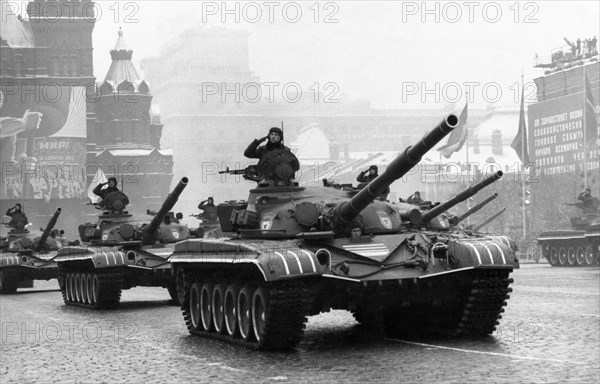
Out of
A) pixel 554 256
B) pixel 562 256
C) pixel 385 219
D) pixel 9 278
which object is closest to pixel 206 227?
pixel 9 278

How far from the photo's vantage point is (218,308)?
17344 millimetres

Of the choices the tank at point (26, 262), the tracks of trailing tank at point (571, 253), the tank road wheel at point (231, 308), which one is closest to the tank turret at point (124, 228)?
the tank at point (26, 262)

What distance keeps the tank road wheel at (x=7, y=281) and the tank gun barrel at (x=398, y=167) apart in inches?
822

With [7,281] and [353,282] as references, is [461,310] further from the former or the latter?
[7,281]

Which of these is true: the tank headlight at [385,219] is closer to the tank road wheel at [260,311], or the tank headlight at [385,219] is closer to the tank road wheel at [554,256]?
the tank road wheel at [260,311]

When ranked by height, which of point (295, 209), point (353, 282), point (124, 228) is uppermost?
point (295, 209)

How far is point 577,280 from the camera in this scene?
33406mm

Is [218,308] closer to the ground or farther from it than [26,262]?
farther from it

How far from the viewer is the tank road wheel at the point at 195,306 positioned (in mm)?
18172

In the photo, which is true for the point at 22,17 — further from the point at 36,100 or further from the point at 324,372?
the point at 324,372

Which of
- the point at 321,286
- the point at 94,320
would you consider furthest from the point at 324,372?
the point at 94,320

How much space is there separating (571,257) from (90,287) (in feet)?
84.5

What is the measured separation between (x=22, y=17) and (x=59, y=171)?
1815 cm

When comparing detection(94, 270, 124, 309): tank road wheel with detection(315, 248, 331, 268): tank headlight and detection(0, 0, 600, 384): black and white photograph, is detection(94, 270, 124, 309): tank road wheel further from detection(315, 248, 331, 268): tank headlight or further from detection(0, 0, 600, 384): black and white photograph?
detection(315, 248, 331, 268): tank headlight
